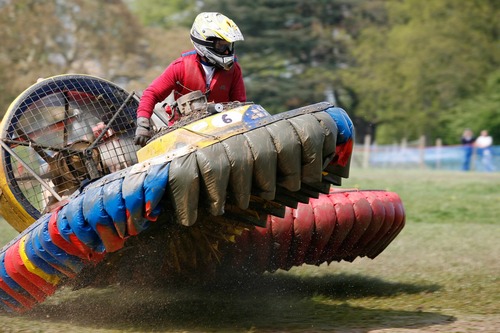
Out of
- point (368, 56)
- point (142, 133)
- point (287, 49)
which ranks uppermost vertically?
point (142, 133)

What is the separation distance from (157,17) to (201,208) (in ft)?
155

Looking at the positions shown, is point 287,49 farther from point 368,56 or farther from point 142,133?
point 142,133

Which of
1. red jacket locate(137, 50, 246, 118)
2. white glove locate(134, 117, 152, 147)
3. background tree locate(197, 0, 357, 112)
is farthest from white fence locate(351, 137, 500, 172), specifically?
white glove locate(134, 117, 152, 147)

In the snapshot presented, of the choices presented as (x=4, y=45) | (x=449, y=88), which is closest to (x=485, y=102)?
(x=449, y=88)

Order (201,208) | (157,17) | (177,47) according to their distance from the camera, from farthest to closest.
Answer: (157,17) → (177,47) → (201,208)

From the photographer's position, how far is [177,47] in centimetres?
3241

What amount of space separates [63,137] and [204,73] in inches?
45.3

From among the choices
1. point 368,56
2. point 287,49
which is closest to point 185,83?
point 287,49

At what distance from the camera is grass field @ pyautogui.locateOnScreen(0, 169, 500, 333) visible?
4.72 m

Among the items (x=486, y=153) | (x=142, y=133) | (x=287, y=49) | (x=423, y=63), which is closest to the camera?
(x=142, y=133)

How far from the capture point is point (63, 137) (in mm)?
6059

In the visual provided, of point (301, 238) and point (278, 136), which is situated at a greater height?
point (278, 136)

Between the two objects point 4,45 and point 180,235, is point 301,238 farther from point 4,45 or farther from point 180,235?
point 4,45

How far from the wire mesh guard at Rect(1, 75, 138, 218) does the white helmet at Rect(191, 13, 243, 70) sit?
2.98 feet
